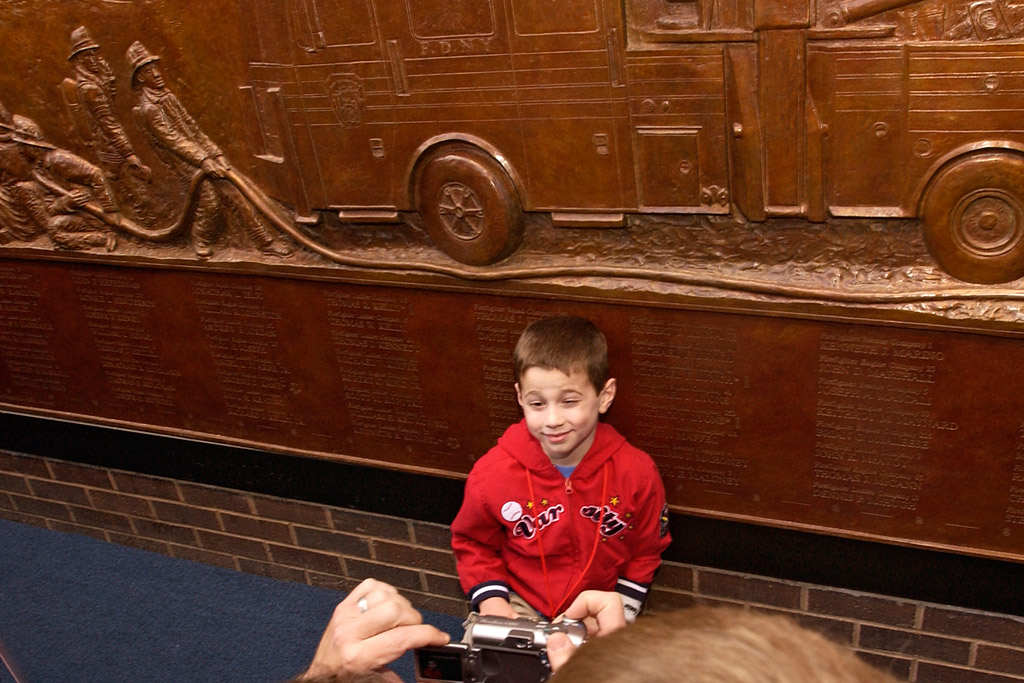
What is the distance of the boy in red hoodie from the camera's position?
8.26 feet

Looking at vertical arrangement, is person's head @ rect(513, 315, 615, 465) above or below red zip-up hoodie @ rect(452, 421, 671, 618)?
above

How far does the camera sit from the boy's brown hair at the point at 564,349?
8.14 feet

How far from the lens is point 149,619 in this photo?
4.04 meters

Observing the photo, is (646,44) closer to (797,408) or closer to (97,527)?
(797,408)

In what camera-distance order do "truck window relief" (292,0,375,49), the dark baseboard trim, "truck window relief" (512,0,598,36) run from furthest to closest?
1. the dark baseboard trim
2. "truck window relief" (292,0,375,49)
3. "truck window relief" (512,0,598,36)

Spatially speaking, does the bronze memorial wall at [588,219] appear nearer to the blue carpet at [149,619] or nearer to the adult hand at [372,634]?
the blue carpet at [149,619]

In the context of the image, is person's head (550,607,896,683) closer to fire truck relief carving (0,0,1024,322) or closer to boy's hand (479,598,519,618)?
fire truck relief carving (0,0,1024,322)

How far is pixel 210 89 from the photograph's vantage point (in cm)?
295

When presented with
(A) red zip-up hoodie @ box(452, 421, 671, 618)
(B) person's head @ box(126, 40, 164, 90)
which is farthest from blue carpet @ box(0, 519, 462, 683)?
(B) person's head @ box(126, 40, 164, 90)

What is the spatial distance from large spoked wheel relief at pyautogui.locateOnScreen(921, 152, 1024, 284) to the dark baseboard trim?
915 mm

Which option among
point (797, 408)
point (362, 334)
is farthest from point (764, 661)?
point (362, 334)

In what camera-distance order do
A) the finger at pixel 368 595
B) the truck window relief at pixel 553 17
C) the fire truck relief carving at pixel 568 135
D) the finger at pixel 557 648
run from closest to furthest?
the finger at pixel 557 648
the finger at pixel 368 595
the fire truck relief carving at pixel 568 135
the truck window relief at pixel 553 17

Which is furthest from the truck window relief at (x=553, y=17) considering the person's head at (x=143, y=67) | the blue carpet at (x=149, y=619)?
the blue carpet at (x=149, y=619)

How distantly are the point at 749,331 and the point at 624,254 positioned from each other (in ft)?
1.31
